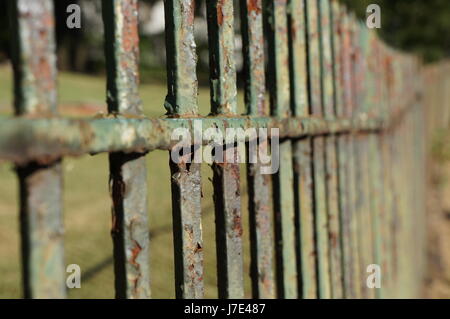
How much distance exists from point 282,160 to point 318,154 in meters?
0.30

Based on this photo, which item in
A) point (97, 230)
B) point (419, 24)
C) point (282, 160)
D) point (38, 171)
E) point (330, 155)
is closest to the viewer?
point (38, 171)

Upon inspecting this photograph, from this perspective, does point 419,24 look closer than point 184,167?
No

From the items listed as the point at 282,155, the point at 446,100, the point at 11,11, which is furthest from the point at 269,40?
the point at 446,100

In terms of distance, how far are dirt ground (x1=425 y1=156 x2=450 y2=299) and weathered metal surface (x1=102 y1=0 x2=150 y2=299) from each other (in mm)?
4242

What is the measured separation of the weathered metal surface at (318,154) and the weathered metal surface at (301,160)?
36mm

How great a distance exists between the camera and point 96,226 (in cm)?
424

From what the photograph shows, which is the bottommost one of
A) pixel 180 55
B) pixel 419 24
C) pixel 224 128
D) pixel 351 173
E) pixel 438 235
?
pixel 438 235

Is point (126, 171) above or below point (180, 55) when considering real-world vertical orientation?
below

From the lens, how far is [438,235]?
6605mm

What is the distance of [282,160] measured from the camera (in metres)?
1.54

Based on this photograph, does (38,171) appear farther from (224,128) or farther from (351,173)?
(351,173)

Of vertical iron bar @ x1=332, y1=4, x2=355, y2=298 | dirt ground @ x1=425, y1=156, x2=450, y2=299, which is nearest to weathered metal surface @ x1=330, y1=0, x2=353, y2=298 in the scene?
vertical iron bar @ x1=332, y1=4, x2=355, y2=298

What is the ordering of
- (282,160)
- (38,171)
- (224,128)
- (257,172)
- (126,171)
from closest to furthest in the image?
1. (38,171)
2. (126,171)
3. (224,128)
4. (257,172)
5. (282,160)

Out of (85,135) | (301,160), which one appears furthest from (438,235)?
(85,135)
